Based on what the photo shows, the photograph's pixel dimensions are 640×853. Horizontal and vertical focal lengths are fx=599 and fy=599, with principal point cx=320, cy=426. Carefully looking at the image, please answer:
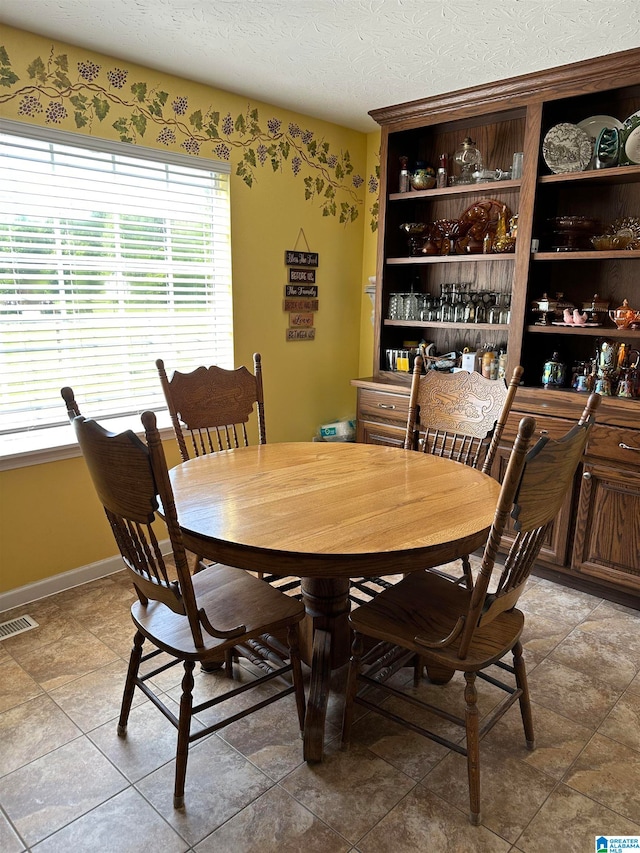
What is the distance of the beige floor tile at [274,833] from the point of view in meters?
1.52

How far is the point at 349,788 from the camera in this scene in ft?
5.60

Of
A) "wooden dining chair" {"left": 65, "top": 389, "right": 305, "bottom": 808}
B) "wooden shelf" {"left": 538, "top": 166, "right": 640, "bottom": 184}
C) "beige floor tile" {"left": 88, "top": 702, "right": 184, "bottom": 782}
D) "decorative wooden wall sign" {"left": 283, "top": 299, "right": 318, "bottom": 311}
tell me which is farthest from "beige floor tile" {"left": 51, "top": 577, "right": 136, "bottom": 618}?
"wooden shelf" {"left": 538, "top": 166, "right": 640, "bottom": 184}

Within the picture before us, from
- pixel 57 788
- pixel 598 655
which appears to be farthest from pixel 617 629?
pixel 57 788

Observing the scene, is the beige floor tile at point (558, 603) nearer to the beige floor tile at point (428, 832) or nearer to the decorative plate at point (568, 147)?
the beige floor tile at point (428, 832)

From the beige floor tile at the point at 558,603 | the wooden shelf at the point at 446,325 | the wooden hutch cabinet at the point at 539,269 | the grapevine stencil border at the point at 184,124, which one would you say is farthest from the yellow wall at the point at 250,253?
the beige floor tile at the point at 558,603

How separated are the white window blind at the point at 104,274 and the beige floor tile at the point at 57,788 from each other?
4.74ft

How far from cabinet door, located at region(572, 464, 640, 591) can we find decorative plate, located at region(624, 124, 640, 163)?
142cm

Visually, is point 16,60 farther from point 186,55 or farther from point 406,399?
point 406,399

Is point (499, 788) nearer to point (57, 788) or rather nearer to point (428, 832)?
point (428, 832)

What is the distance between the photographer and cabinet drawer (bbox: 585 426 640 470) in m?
2.63

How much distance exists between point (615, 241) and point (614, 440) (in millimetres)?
975

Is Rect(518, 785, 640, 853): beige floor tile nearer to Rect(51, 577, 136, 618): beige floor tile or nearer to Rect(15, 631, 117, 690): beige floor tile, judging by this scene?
Rect(15, 631, 117, 690): beige floor tile

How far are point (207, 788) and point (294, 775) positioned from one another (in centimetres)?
25

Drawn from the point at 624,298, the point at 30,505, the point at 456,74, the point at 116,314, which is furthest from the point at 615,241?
the point at 30,505
